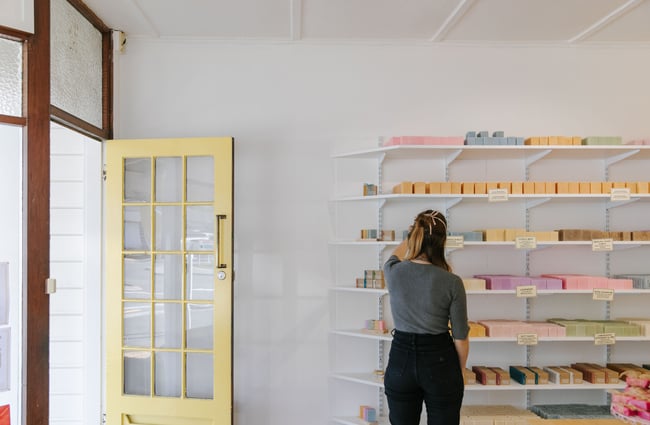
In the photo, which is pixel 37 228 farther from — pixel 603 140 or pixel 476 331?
pixel 603 140

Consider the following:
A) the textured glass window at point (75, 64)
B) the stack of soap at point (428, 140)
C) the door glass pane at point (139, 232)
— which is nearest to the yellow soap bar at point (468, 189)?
the stack of soap at point (428, 140)

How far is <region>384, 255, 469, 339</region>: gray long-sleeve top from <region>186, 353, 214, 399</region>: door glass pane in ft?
4.96

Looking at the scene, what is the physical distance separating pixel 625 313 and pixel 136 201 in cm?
353

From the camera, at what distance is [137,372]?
10.5ft

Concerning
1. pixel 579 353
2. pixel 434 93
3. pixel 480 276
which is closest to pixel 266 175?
pixel 434 93

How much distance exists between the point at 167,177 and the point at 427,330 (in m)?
2.01

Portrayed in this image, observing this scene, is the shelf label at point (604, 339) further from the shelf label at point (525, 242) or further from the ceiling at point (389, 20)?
the ceiling at point (389, 20)

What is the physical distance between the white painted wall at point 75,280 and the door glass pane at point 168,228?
48 cm

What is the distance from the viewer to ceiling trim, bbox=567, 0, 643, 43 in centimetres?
290

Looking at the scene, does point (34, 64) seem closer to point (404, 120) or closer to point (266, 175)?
point (266, 175)

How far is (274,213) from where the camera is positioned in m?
3.43

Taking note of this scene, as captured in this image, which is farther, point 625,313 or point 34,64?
point 625,313

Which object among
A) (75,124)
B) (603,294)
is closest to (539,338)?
(603,294)

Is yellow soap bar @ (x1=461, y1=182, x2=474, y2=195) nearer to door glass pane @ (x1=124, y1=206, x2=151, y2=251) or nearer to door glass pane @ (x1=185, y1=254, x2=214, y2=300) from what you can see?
door glass pane @ (x1=185, y1=254, x2=214, y2=300)
